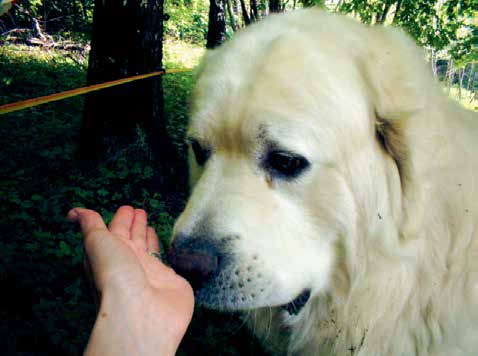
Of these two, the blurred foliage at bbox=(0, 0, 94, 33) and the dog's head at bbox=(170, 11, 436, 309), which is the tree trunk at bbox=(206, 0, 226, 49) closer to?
the blurred foliage at bbox=(0, 0, 94, 33)

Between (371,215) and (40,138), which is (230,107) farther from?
(40,138)

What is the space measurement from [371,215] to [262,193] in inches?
23.4

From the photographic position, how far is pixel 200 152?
2262 millimetres

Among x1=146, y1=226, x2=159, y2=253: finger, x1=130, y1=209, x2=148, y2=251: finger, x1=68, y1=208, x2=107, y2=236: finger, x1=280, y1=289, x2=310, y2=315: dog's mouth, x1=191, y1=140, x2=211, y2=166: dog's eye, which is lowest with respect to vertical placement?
x1=280, y1=289, x2=310, y2=315: dog's mouth

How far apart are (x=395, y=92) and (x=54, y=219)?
3378 millimetres

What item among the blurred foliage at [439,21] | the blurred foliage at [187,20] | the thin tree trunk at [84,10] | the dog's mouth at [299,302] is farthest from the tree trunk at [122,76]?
the blurred foliage at [187,20]

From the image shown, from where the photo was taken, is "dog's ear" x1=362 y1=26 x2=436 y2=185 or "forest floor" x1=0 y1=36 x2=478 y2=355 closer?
"dog's ear" x1=362 y1=26 x2=436 y2=185

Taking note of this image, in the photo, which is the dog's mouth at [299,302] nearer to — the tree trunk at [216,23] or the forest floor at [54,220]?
the forest floor at [54,220]

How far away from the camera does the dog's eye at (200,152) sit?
217 centimetres

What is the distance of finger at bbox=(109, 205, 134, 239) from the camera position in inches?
86.0

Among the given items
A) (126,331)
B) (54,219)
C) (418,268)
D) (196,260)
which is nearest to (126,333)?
(126,331)

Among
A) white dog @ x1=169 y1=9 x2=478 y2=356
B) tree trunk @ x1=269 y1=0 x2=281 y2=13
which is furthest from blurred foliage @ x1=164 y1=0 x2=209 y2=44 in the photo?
white dog @ x1=169 y1=9 x2=478 y2=356

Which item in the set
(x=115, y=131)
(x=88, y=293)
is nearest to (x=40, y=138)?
(x=115, y=131)

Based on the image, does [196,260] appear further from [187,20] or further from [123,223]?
[187,20]
